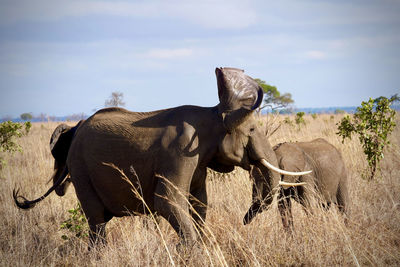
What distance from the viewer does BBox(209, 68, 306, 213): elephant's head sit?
4160mm

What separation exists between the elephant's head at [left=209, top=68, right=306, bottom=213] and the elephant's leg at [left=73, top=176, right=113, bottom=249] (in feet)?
5.06

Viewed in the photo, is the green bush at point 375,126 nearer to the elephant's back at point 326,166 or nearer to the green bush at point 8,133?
the elephant's back at point 326,166

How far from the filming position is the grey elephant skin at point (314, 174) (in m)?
5.88

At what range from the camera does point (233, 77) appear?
4.31m

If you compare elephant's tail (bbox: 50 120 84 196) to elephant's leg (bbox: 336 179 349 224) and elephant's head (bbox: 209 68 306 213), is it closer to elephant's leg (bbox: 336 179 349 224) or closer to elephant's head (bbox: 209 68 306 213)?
elephant's head (bbox: 209 68 306 213)

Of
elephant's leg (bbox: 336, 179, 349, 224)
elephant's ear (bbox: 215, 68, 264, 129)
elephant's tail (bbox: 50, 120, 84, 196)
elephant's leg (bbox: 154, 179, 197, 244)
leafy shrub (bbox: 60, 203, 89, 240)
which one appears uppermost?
elephant's ear (bbox: 215, 68, 264, 129)

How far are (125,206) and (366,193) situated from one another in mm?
4490

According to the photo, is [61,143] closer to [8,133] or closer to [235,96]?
[235,96]

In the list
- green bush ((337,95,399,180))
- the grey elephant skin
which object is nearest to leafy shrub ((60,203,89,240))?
the grey elephant skin

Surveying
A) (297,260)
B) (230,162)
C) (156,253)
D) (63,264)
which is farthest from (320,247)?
(63,264)

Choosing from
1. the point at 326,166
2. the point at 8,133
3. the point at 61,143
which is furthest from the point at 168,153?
the point at 8,133

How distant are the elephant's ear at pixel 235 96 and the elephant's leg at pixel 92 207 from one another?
1.86 meters

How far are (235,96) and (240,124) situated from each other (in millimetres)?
302

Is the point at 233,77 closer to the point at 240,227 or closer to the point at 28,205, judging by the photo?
the point at 240,227
